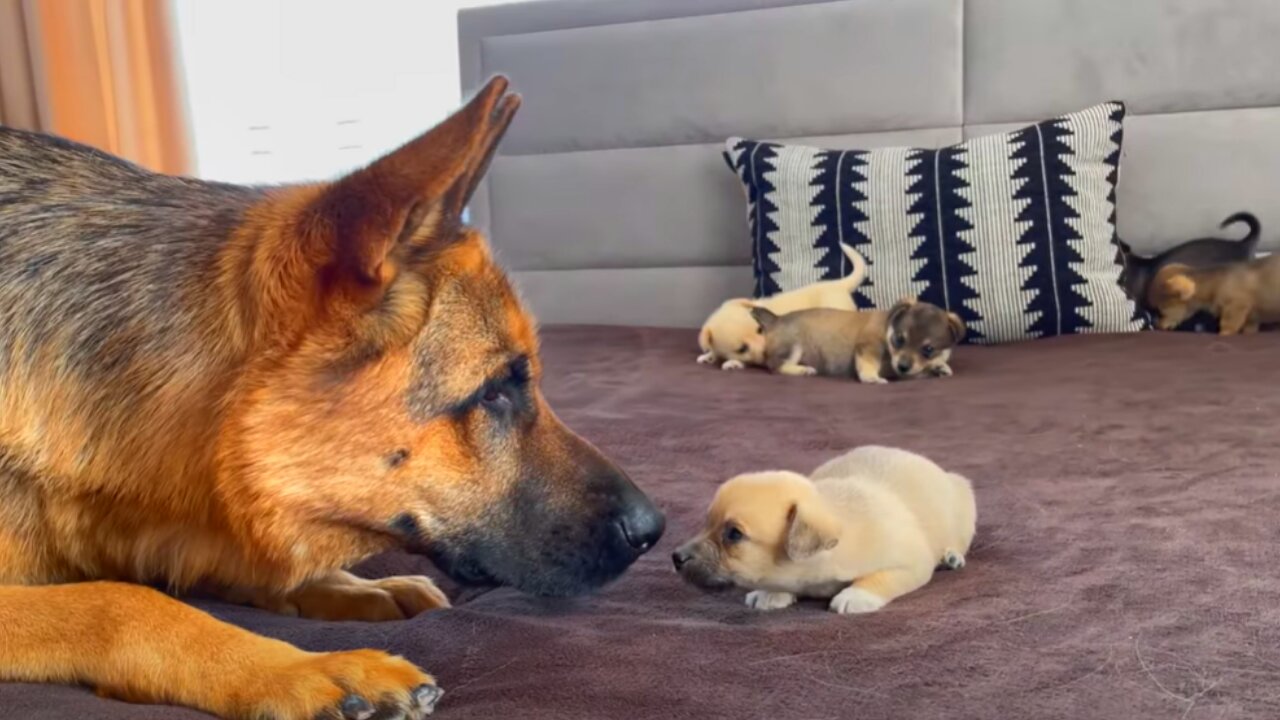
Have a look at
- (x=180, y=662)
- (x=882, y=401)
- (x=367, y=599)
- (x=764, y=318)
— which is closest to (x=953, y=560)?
(x=367, y=599)

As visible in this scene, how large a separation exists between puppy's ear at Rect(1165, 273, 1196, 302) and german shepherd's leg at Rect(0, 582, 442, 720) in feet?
8.01

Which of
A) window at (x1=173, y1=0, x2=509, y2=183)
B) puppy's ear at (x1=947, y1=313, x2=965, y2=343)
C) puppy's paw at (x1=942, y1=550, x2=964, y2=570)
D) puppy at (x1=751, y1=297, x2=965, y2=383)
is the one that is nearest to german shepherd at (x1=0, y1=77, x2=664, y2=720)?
puppy's paw at (x1=942, y1=550, x2=964, y2=570)

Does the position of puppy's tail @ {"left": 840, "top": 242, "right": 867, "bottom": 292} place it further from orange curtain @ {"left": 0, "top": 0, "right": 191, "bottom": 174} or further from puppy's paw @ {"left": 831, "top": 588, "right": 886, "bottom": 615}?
orange curtain @ {"left": 0, "top": 0, "right": 191, "bottom": 174}

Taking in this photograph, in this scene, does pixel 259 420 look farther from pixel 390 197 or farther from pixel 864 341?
pixel 864 341

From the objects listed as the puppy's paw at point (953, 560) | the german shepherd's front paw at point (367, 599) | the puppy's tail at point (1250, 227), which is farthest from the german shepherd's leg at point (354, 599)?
the puppy's tail at point (1250, 227)

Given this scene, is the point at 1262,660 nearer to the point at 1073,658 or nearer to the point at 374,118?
the point at 1073,658

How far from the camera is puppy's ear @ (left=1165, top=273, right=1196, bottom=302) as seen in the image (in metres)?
2.68

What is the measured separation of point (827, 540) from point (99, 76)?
3459 millimetres

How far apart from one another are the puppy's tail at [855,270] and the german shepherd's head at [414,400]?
1.82m

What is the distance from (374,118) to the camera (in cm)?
397

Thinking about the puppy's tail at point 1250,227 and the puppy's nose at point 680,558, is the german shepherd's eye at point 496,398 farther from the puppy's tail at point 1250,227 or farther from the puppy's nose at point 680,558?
the puppy's tail at point 1250,227

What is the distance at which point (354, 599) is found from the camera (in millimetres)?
1195

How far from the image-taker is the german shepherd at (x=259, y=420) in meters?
0.97

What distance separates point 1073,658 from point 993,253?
2014mm
